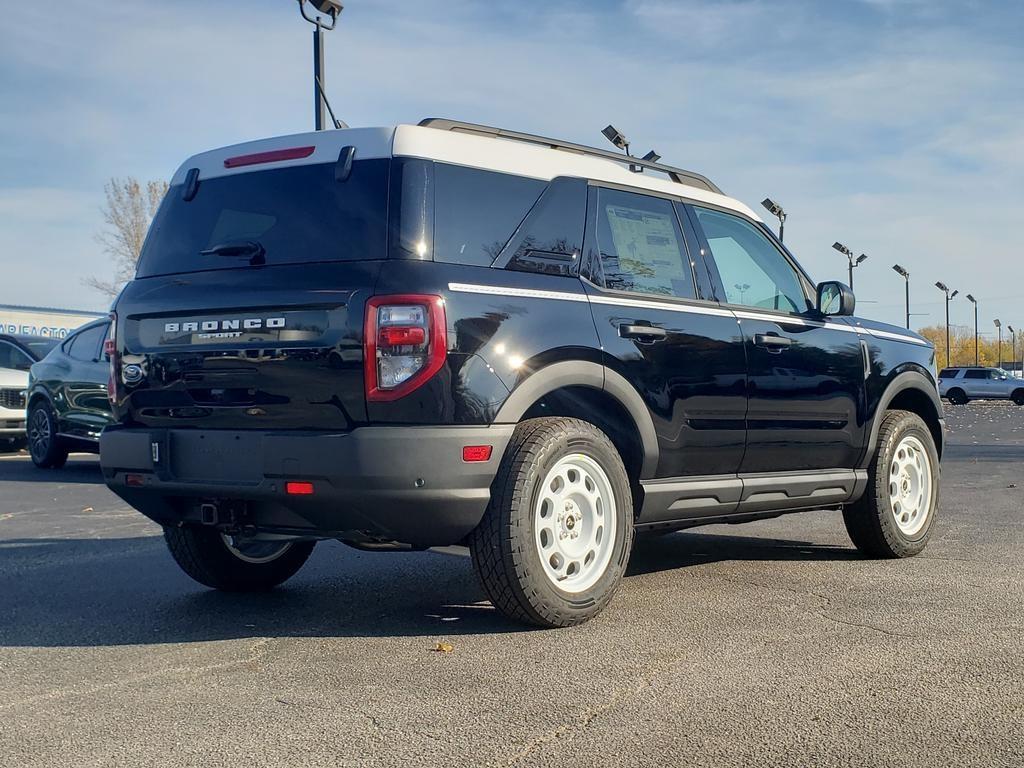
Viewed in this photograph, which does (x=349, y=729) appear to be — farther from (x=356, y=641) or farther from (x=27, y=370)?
(x=27, y=370)

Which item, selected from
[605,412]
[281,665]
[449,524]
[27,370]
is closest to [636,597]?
[605,412]

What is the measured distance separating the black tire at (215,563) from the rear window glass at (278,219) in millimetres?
1263

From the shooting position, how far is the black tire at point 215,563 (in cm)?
564

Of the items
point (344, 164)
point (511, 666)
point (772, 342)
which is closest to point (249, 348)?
point (344, 164)

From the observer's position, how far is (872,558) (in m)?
6.79

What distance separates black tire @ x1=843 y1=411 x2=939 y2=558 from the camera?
21.7 feet

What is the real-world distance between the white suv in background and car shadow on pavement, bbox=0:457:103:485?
140 feet

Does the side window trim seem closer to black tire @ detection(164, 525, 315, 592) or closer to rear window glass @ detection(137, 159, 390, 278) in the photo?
rear window glass @ detection(137, 159, 390, 278)

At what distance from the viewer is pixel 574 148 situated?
18.1ft

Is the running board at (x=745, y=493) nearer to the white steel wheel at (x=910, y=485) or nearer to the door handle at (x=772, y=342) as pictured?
the white steel wheel at (x=910, y=485)

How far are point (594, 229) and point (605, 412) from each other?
827 millimetres

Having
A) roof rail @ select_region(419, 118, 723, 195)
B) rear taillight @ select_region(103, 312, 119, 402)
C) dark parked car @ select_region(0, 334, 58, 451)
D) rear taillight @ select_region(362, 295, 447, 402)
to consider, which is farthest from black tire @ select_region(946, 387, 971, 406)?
rear taillight @ select_region(362, 295, 447, 402)

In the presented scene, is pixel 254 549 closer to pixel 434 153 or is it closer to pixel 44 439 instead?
pixel 434 153

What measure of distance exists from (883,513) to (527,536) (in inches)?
113
